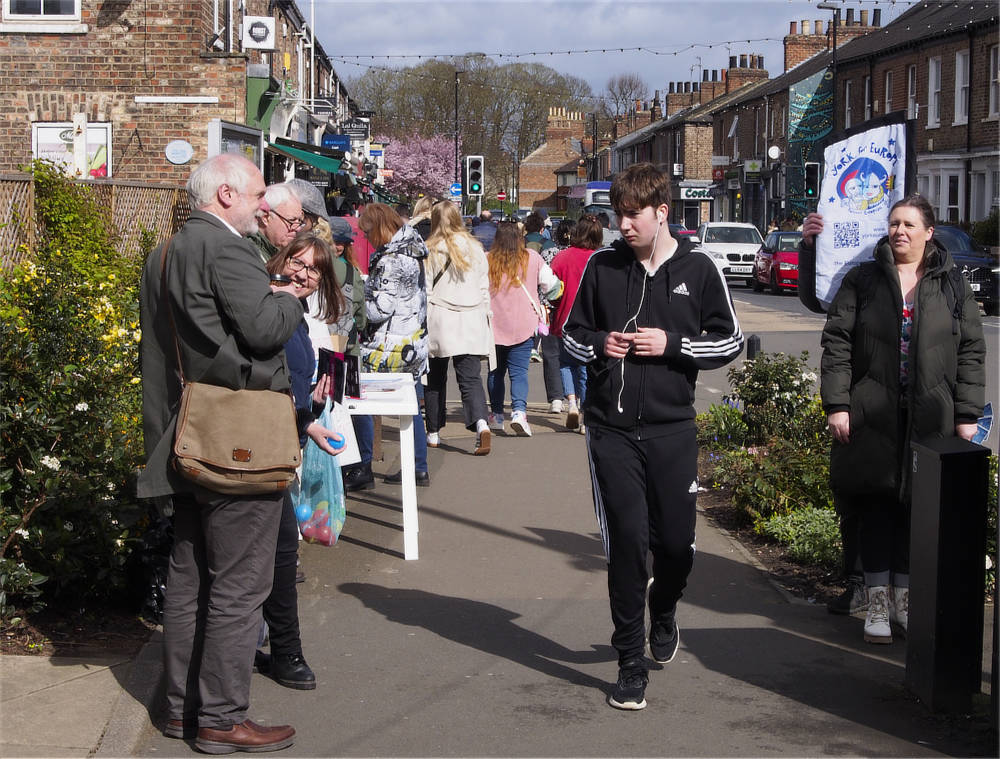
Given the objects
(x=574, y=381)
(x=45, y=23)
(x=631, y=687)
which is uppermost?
(x=45, y=23)

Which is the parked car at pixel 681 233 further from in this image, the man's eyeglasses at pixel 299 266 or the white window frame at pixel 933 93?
the white window frame at pixel 933 93

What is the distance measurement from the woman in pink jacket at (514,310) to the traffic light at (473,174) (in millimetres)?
20056

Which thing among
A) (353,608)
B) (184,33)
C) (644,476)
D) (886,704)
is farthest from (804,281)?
(184,33)

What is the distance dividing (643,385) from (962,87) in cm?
3740

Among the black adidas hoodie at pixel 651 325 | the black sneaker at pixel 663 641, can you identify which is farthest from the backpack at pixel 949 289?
the black sneaker at pixel 663 641

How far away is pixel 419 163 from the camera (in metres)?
85.1

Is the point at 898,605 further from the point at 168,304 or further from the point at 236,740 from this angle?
the point at 168,304

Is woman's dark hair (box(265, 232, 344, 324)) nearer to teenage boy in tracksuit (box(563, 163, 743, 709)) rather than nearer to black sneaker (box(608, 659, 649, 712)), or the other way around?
teenage boy in tracksuit (box(563, 163, 743, 709))

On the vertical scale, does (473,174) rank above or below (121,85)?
below

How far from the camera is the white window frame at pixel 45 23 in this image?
18.7m

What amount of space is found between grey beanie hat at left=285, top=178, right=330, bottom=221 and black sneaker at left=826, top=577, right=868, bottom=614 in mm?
3208

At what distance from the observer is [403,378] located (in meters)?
7.66

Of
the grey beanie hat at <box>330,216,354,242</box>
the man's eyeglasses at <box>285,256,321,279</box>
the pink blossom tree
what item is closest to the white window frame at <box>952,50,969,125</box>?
the grey beanie hat at <box>330,216,354,242</box>

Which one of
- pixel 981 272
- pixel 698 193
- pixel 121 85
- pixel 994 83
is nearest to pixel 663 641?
pixel 121 85
